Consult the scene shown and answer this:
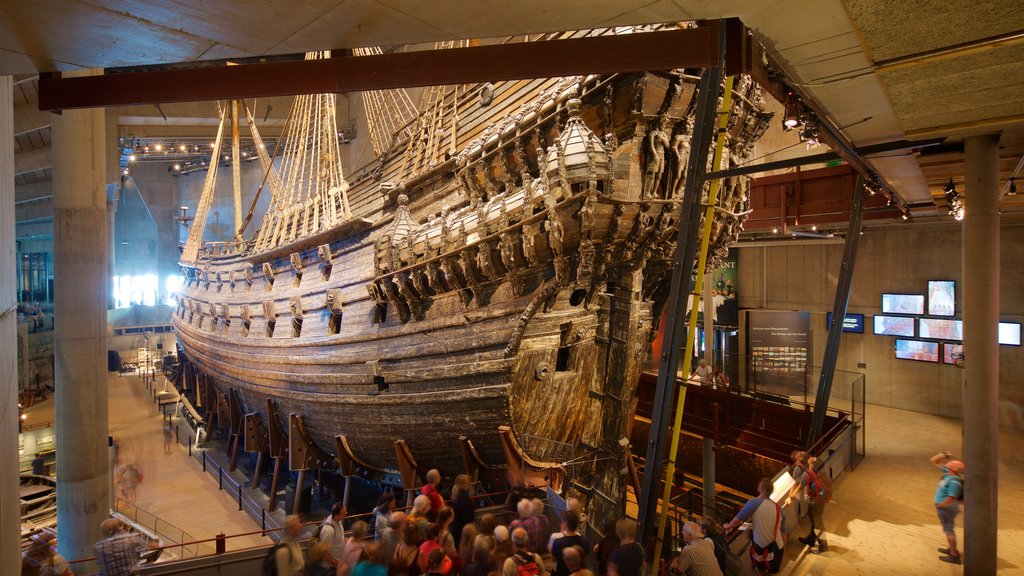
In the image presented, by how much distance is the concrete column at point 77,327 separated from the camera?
745 cm

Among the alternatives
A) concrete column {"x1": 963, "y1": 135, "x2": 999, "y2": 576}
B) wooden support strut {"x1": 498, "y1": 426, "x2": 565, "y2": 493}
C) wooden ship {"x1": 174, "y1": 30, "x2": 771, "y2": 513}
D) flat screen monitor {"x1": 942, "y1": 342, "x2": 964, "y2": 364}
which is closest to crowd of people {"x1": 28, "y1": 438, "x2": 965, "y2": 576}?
wooden support strut {"x1": 498, "y1": 426, "x2": 565, "y2": 493}

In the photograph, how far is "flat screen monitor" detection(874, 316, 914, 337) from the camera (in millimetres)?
12375

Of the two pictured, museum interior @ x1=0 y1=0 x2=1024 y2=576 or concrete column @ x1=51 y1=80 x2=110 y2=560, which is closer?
museum interior @ x1=0 y1=0 x2=1024 y2=576

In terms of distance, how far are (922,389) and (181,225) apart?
102 ft

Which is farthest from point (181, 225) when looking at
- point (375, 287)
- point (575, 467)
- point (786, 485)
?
point (786, 485)

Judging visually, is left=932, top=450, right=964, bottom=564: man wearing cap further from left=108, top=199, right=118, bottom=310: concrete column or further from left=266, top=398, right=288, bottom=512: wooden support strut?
left=108, top=199, right=118, bottom=310: concrete column

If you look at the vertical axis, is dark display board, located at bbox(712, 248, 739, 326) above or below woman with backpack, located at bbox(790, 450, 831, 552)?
above

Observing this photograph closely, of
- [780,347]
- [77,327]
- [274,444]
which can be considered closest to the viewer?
[77,327]

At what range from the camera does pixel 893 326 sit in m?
12.6

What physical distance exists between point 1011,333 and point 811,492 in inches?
355

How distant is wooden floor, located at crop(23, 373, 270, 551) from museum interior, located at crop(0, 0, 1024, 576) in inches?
3.6

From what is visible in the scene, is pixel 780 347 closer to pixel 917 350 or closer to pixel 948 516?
pixel 917 350

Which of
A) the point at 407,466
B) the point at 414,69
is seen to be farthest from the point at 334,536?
the point at 414,69

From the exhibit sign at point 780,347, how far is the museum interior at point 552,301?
0.27 feet
